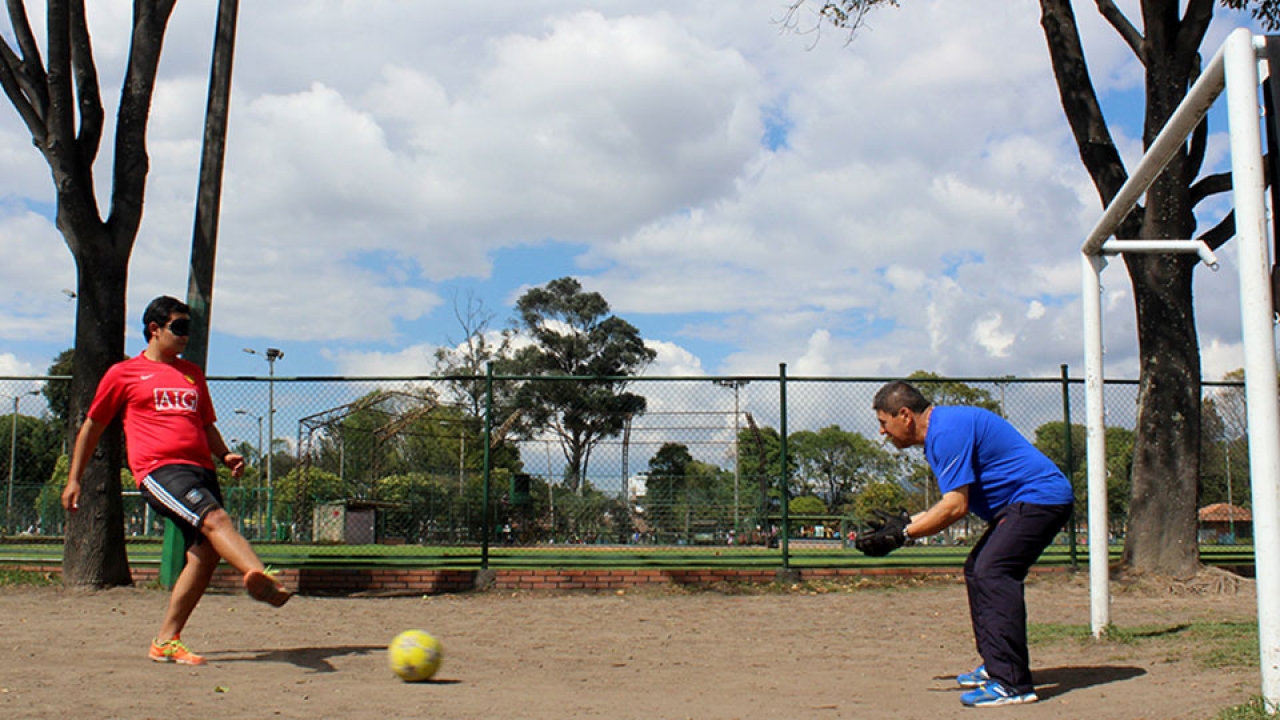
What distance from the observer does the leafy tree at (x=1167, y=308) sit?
9133mm

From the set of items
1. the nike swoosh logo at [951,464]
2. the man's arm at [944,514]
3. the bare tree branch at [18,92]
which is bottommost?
the man's arm at [944,514]

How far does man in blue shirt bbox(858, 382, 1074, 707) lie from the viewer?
169 inches

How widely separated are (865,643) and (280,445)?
26.6 ft

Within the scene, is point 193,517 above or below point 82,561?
above

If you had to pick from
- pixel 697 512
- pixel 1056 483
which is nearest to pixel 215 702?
pixel 1056 483

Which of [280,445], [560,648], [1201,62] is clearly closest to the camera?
[560,648]

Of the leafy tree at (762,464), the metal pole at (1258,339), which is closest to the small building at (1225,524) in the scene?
the leafy tree at (762,464)

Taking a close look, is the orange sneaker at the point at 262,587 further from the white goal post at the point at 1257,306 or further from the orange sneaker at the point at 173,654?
the white goal post at the point at 1257,306

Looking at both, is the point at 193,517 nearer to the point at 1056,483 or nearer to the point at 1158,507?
the point at 1056,483

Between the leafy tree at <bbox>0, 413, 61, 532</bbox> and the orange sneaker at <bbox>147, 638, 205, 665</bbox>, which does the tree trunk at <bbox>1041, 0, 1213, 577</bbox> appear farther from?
the leafy tree at <bbox>0, 413, 61, 532</bbox>

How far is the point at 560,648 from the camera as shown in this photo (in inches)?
254

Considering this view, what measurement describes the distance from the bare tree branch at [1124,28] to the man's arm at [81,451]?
31.0 feet

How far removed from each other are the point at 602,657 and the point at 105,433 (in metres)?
5.04

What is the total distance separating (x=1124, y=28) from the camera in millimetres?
9859
